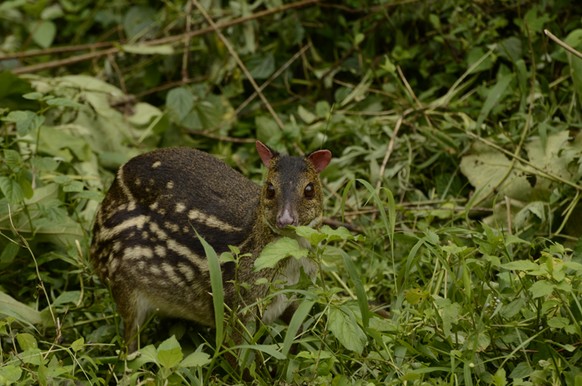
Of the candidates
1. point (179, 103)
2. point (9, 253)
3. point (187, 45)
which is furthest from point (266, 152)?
point (187, 45)

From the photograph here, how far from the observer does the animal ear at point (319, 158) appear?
4863 mm

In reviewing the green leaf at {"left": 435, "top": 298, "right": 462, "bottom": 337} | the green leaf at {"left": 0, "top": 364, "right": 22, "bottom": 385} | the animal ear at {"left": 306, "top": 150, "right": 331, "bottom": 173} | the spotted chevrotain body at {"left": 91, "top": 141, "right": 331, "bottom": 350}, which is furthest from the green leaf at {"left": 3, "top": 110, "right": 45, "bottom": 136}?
the green leaf at {"left": 435, "top": 298, "right": 462, "bottom": 337}

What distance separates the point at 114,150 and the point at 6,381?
10.6 ft

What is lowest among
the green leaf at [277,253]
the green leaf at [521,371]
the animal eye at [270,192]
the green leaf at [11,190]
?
the green leaf at [521,371]

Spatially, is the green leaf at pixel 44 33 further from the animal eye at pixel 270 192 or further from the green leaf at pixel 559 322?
the green leaf at pixel 559 322

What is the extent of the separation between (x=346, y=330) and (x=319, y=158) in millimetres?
1168

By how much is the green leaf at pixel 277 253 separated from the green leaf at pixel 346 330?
291mm

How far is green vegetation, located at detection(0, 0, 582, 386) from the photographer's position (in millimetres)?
4160

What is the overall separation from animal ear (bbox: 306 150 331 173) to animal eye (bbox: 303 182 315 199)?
0.57 feet

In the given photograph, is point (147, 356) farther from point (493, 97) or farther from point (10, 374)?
point (493, 97)

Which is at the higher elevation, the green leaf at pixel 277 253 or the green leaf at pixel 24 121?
the green leaf at pixel 277 253

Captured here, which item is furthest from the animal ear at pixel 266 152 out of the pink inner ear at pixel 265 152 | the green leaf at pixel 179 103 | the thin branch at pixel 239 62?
the green leaf at pixel 179 103

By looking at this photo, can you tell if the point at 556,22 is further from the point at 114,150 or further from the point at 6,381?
the point at 6,381

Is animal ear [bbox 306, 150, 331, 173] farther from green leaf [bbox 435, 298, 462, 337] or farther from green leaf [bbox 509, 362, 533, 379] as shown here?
green leaf [bbox 509, 362, 533, 379]
